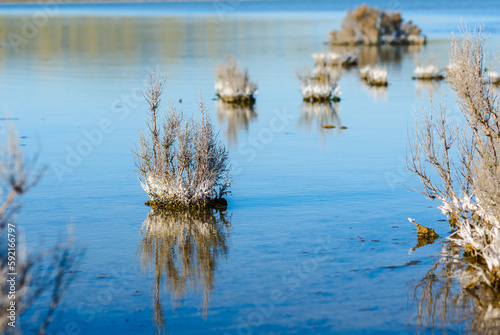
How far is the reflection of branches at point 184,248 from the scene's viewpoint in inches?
327

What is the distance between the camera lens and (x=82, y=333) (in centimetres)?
703

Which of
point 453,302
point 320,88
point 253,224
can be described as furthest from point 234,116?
point 453,302

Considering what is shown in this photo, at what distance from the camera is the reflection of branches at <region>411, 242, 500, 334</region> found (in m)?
7.12

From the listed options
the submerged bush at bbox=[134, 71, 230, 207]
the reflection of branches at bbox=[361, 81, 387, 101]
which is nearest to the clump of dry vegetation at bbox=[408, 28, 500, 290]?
the submerged bush at bbox=[134, 71, 230, 207]

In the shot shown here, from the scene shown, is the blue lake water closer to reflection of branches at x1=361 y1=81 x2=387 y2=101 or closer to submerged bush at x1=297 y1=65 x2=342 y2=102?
submerged bush at x1=297 y1=65 x2=342 y2=102

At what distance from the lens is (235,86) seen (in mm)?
25891

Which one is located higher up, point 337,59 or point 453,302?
point 337,59

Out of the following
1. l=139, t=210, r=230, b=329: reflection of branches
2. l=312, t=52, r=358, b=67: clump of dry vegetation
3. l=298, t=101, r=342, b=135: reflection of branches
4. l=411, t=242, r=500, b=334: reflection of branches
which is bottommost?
l=411, t=242, r=500, b=334: reflection of branches

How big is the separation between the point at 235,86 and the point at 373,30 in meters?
34.8

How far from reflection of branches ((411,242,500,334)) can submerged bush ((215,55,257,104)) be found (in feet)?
57.6

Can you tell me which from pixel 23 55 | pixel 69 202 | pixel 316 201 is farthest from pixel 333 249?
pixel 23 55

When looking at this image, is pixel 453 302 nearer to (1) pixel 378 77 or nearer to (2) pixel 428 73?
(1) pixel 378 77

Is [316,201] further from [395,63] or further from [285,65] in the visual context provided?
[395,63]

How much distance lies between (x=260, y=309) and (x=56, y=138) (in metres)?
12.8
